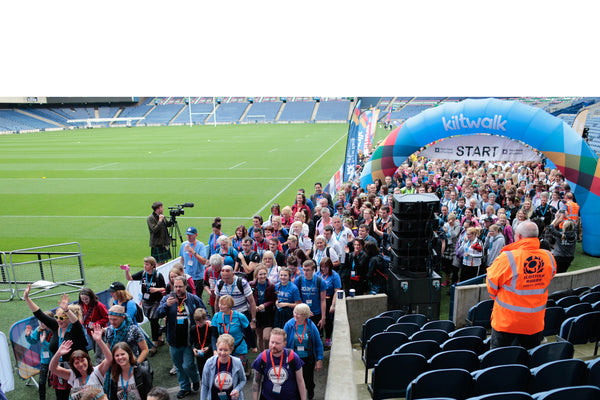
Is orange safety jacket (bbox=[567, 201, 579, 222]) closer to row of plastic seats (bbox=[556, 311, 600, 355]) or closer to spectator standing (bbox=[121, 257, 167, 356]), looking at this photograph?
row of plastic seats (bbox=[556, 311, 600, 355])

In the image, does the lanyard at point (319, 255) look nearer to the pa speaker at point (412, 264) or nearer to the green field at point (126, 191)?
the pa speaker at point (412, 264)

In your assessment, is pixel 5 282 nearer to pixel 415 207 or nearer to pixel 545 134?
pixel 415 207

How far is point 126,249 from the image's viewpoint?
12.1m

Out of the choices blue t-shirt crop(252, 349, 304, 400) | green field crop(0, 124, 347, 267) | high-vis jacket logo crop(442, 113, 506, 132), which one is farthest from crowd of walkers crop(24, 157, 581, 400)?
green field crop(0, 124, 347, 267)

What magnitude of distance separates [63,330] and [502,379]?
186 inches

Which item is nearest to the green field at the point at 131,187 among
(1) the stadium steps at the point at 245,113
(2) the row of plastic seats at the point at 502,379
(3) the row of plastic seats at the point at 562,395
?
(2) the row of plastic seats at the point at 502,379

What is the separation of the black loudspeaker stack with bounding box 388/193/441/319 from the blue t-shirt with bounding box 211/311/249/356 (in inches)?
104

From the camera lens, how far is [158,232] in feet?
29.0

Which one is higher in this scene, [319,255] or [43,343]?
[319,255]

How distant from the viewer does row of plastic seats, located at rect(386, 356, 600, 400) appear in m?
3.52

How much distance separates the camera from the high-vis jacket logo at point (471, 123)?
10.4 m

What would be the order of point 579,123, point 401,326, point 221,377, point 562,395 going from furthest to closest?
point 579,123 → point 401,326 → point 221,377 → point 562,395

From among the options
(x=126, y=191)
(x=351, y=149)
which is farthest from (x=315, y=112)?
(x=351, y=149)

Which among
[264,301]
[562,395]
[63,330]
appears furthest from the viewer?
[264,301]
